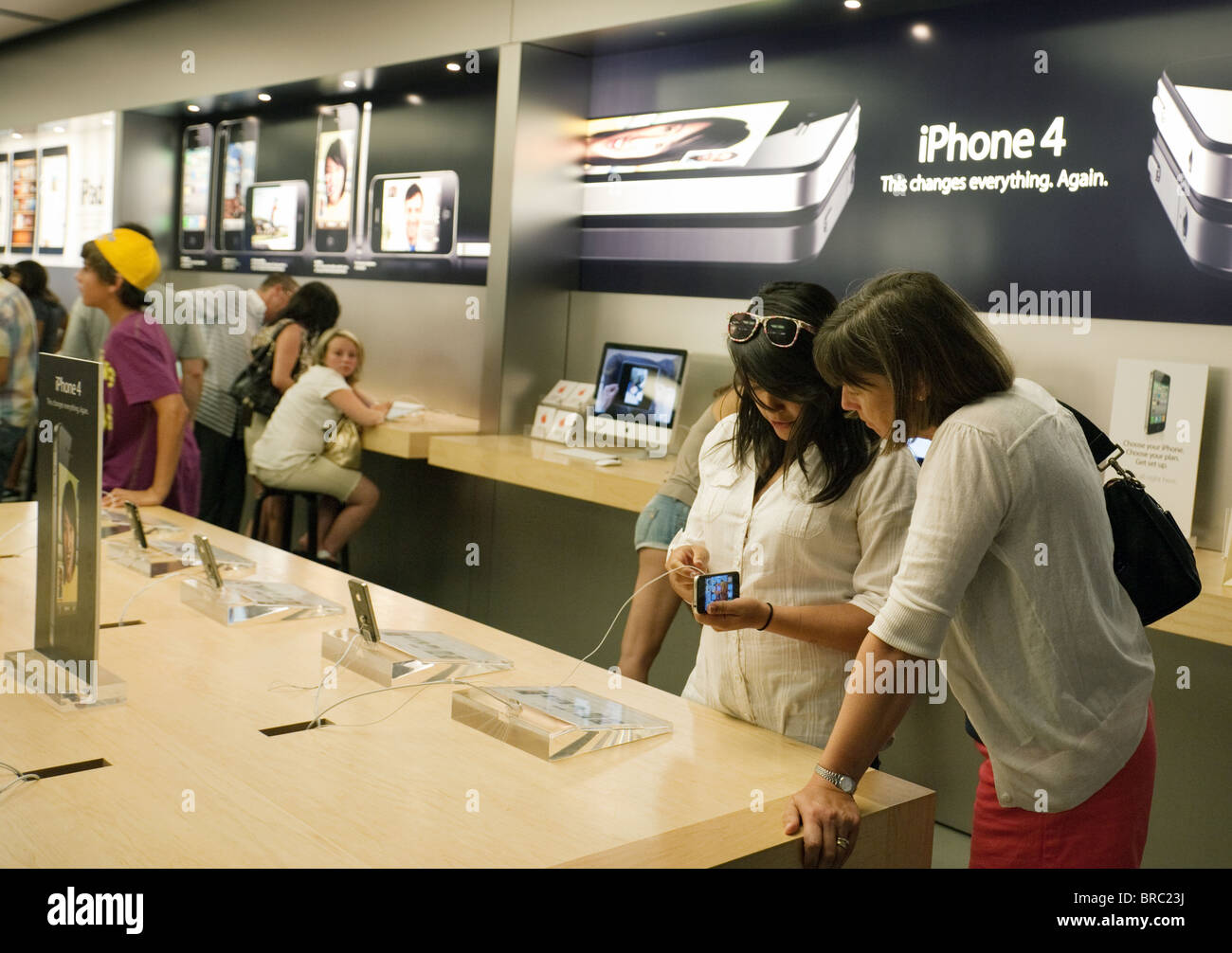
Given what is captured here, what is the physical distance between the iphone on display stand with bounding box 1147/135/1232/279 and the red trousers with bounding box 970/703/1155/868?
1.96 m

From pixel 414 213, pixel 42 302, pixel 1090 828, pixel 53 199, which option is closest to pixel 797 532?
pixel 1090 828

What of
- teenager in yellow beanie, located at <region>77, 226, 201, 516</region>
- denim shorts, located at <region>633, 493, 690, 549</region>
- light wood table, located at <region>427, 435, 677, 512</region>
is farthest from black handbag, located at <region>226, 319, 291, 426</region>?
denim shorts, located at <region>633, 493, 690, 549</region>

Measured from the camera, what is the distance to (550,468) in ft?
14.4

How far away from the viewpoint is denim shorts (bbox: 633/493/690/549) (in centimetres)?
343

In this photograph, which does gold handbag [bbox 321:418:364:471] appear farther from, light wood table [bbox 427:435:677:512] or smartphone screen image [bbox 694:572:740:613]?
smartphone screen image [bbox 694:572:740:613]

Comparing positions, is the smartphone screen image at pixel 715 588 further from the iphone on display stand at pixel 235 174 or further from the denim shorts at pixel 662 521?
the iphone on display stand at pixel 235 174

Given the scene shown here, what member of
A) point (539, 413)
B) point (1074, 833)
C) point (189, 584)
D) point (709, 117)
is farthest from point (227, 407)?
point (1074, 833)

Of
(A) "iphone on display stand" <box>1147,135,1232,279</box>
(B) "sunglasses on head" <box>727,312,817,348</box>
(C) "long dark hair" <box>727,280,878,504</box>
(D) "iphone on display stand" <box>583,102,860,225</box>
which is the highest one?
(D) "iphone on display stand" <box>583,102,860,225</box>

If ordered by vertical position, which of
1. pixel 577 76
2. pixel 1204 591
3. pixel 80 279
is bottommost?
pixel 1204 591

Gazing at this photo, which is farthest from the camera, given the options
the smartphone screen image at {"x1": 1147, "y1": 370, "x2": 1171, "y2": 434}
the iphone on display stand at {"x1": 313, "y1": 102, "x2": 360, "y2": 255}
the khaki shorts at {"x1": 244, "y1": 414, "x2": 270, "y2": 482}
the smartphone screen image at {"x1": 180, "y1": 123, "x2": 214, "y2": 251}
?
the smartphone screen image at {"x1": 180, "y1": 123, "x2": 214, "y2": 251}

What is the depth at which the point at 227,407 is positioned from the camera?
6.28 metres
